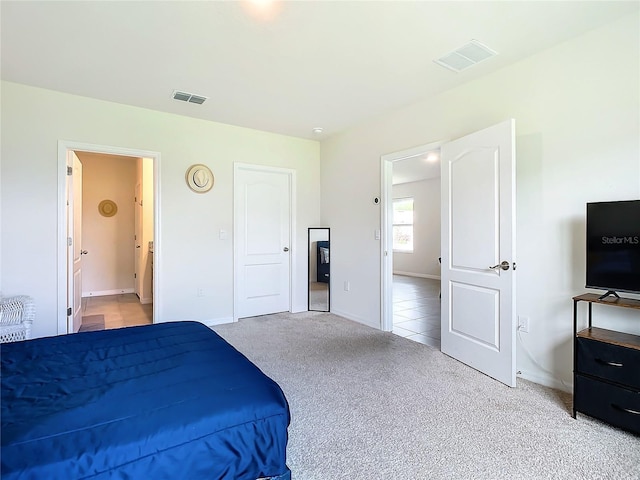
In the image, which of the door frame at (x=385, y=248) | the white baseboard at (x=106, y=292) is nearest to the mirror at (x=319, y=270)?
the door frame at (x=385, y=248)

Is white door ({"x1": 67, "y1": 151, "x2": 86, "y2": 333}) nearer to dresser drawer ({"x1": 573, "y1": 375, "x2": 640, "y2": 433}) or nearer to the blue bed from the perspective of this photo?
the blue bed

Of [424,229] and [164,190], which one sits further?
[424,229]

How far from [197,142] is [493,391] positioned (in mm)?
3938

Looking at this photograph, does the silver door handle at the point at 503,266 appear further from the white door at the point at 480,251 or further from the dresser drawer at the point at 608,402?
the dresser drawer at the point at 608,402

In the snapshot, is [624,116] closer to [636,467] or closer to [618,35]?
[618,35]

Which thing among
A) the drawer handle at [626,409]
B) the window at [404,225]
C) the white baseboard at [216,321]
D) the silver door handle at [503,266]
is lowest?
the white baseboard at [216,321]

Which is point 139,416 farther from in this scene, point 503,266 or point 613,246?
point 613,246

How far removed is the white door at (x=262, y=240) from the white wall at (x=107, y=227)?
3.65m

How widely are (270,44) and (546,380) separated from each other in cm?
325

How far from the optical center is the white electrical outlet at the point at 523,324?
2.70 m

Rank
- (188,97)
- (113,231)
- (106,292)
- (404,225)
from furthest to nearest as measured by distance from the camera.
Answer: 1. (404,225)
2. (113,231)
3. (106,292)
4. (188,97)

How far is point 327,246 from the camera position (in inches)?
196

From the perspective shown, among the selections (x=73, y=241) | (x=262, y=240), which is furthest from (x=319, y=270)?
(x=73, y=241)

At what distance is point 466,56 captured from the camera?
2621mm
